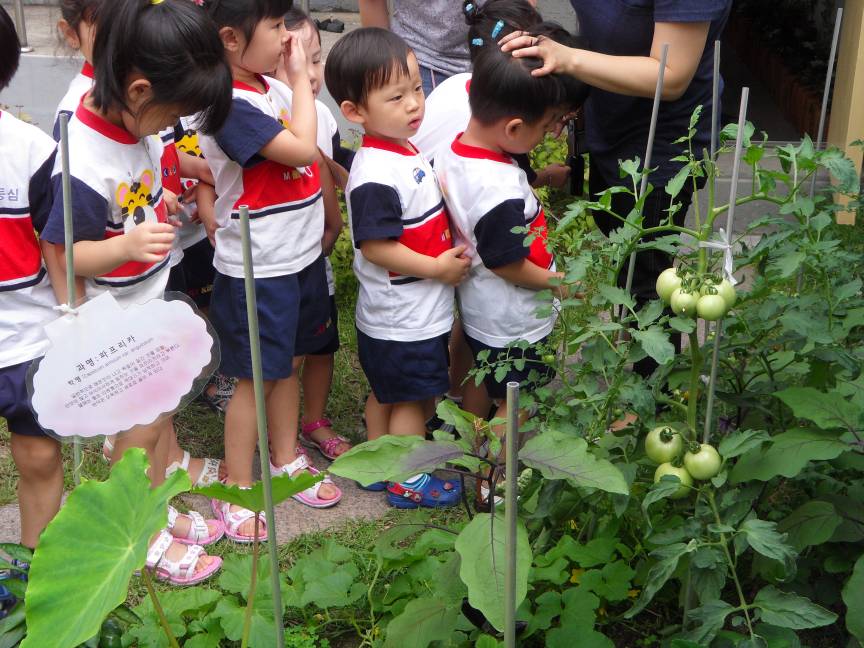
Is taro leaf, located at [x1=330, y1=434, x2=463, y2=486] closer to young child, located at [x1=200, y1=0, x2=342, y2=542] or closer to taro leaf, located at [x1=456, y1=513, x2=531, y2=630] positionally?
taro leaf, located at [x1=456, y1=513, x2=531, y2=630]

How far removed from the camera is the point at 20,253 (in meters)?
2.05

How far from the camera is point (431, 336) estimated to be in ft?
8.40

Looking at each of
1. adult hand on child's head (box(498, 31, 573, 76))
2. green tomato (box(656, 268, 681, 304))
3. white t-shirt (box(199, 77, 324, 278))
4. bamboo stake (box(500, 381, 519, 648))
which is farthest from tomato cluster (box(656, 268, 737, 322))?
white t-shirt (box(199, 77, 324, 278))

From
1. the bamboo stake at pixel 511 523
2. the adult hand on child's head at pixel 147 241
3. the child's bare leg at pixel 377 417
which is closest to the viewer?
the bamboo stake at pixel 511 523

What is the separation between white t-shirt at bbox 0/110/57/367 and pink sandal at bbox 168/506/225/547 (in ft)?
2.14

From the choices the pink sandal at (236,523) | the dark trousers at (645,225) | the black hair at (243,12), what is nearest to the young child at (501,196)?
the dark trousers at (645,225)

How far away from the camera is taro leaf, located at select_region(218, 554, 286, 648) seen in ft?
6.31

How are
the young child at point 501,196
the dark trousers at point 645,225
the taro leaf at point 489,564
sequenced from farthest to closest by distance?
1. the dark trousers at point 645,225
2. the young child at point 501,196
3. the taro leaf at point 489,564

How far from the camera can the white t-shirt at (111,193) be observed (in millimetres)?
2076

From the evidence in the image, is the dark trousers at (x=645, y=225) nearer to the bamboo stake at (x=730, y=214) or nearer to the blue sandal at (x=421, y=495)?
the blue sandal at (x=421, y=495)

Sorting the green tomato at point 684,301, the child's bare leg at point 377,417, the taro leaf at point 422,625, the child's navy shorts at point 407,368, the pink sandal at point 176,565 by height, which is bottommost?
the pink sandal at point 176,565

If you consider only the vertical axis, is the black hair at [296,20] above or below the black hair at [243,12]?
below

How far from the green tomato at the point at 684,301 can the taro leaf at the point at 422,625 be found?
68 cm

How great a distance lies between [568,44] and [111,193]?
3.72 feet
